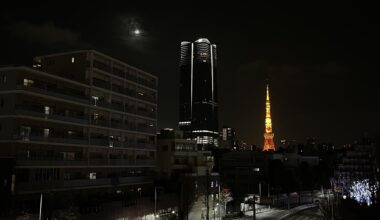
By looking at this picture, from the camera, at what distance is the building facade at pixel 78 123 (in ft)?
112

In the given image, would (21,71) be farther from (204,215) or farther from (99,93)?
(204,215)

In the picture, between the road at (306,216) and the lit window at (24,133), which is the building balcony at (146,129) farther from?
the road at (306,216)

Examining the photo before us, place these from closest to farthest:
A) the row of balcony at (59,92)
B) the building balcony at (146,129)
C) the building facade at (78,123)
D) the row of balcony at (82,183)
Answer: the row of balcony at (82,183)
the building facade at (78,123)
the row of balcony at (59,92)
the building balcony at (146,129)

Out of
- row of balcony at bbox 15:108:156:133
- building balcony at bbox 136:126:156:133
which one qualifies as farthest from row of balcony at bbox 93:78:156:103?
building balcony at bbox 136:126:156:133

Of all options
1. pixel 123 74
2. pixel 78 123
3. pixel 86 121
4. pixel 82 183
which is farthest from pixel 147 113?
pixel 82 183

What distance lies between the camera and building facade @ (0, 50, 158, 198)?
34.0 metres

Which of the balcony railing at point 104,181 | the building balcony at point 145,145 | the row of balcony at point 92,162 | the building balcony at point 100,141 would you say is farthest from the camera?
the building balcony at point 145,145

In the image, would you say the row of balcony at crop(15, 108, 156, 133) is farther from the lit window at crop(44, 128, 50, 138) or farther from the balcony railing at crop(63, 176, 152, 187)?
the balcony railing at crop(63, 176, 152, 187)

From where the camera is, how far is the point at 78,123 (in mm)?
41250

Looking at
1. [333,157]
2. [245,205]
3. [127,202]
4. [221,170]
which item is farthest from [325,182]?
[127,202]

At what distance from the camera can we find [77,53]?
1724 inches

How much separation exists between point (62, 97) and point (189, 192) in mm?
22565

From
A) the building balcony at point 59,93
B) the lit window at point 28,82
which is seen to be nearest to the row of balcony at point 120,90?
the building balcony at point 59,93

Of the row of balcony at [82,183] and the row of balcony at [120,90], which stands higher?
the row of balcony at [120,90]
